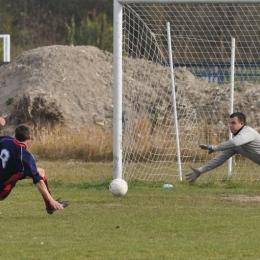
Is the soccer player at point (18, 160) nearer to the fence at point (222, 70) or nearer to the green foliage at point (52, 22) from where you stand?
the fence at point (222, 70)

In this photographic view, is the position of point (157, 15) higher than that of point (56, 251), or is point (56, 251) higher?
point (157, 15)

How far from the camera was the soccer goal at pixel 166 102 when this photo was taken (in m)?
14.2

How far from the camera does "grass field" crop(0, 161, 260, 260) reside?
26.7 feet

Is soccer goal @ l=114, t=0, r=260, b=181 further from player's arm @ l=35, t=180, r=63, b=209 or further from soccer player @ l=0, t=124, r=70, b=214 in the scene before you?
soccer player @ l=0, t=124, r=70, b=214

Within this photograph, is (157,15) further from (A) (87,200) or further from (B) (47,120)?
(A) (87,200)

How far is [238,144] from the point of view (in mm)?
11898

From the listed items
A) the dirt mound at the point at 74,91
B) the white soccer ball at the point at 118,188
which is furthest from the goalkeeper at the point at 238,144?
the dirt mound at the point at 74,91

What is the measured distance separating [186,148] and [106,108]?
21.0 ft

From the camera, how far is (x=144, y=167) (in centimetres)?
1547

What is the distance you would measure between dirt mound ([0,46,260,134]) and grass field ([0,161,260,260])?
218 inches

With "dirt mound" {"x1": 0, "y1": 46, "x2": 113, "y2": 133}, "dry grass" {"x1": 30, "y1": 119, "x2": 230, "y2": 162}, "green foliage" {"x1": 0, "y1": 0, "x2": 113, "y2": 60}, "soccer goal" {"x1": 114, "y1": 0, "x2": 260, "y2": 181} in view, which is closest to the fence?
"soccer goal" {"x1": 114, "y1": 0, "x2": 260, "y2": 181}

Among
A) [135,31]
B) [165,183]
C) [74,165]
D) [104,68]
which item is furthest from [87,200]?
[104,68]

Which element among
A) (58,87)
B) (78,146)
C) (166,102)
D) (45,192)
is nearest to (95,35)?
(58,87)

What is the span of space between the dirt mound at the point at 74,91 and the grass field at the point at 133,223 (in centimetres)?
553
